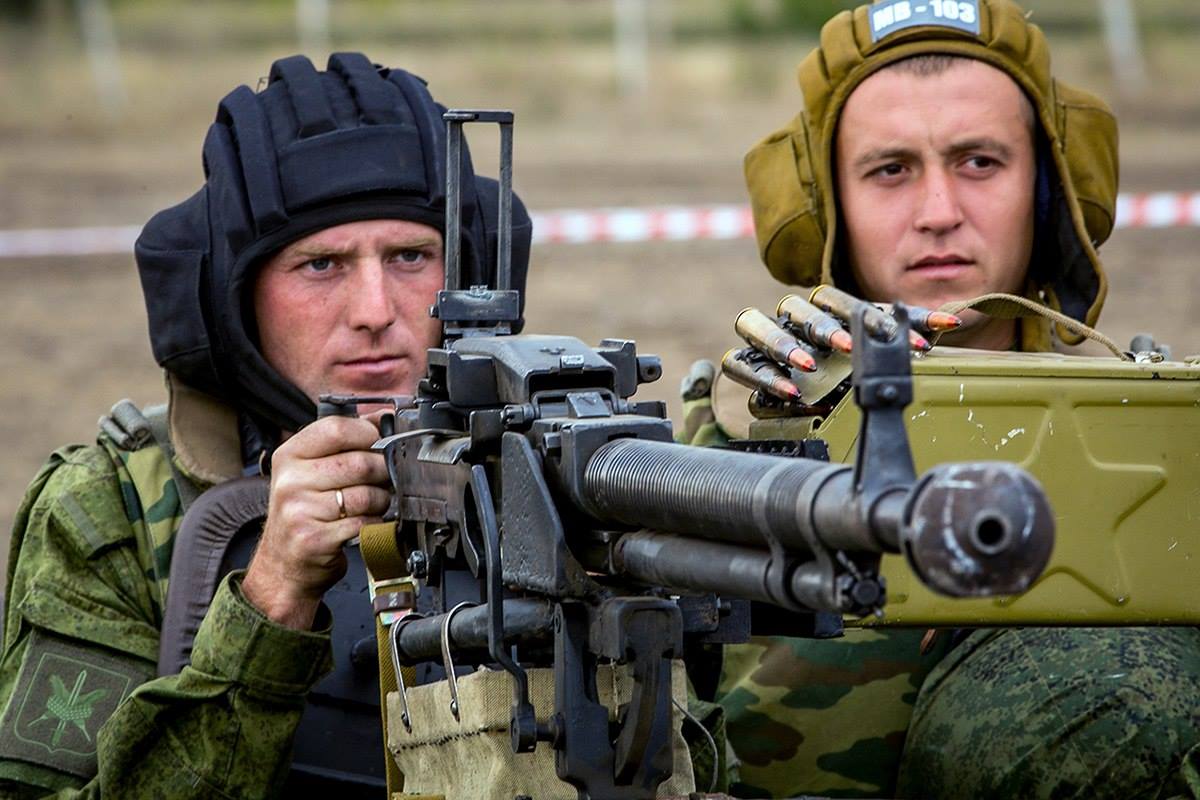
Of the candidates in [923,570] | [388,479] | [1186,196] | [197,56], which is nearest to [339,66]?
[388,479]

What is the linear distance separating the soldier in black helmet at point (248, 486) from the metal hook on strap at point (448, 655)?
546 mm

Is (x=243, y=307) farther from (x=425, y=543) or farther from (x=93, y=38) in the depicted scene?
(x=93, y=38)

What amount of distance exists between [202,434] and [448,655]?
1.57 m

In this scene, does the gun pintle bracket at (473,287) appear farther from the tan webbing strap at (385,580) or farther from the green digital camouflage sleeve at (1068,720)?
the green digital camouflage sleeve at (1068,720)

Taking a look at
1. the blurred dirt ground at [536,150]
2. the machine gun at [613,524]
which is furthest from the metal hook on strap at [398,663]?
the blurred dirt ground at [536,150]

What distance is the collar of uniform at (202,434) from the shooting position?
443cm

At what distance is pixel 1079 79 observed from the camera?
19.2 m

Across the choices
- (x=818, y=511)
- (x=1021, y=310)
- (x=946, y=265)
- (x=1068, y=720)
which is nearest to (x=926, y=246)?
(x=946, y=265)

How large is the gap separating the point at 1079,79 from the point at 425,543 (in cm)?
1696

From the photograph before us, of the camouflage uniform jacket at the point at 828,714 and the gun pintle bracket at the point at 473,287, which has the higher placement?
the gun pintle bracket at the point at 473,287

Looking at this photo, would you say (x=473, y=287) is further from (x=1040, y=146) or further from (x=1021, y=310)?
(x=1040, y=146)

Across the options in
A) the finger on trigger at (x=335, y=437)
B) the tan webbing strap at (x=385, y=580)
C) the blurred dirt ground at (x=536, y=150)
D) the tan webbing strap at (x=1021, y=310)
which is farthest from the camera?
the blurred dirt ground at (x=536, y=150)

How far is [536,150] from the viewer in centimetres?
→ 1772

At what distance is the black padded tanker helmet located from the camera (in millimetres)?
4387
